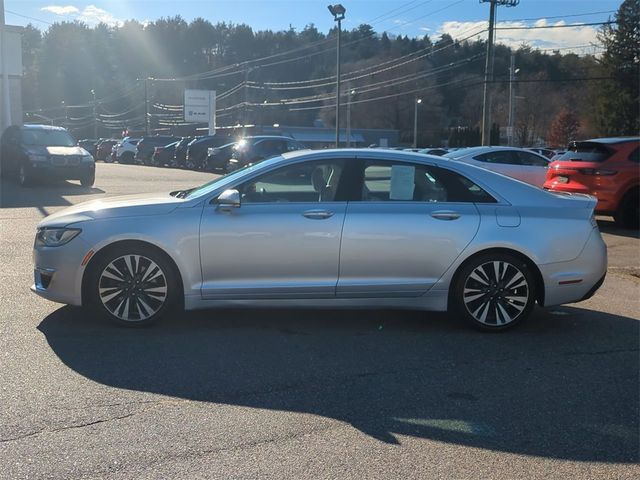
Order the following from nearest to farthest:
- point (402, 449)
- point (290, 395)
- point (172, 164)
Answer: point (402, 449) < point (290, 395) < point (172, 164)

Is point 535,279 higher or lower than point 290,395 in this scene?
higher

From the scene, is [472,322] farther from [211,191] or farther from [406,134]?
[406,134]

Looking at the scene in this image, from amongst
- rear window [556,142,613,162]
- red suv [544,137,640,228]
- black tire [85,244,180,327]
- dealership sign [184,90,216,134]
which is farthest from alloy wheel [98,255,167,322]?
dealership sign [184,90,216,134]

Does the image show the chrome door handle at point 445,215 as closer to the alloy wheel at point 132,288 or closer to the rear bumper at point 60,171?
the alloy wheel at point 132,288

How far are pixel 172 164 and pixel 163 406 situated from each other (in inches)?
1386

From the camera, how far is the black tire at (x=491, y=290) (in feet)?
18.7

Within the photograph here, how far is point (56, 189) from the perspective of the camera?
18094 millimetres

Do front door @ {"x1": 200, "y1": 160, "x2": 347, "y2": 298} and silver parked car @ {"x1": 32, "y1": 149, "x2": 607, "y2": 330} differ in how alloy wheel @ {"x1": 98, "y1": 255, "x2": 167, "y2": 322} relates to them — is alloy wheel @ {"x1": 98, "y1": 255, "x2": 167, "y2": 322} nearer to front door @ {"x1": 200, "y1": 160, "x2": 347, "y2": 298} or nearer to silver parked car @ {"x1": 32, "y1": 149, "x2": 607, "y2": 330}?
silver parked car @ {"x1": 32, "y1": 149, "x2": 607, "y2": 330}

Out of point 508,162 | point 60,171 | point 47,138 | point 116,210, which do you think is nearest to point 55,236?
point 116,210

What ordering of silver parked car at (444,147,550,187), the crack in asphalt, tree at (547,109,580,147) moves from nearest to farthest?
the crack in asphalt → silver parked car at (444,147,550,187) → tree at (547,109,580,147)

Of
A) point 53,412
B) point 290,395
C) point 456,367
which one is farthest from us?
point 456,367

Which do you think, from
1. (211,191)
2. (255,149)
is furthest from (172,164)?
(211,191)

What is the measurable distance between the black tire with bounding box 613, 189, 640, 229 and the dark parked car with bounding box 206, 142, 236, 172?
2100 cm

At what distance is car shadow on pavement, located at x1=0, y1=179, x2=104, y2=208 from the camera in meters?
14.8
